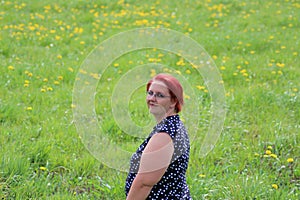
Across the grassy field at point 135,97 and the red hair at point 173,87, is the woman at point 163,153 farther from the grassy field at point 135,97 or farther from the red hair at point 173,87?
the grassy field at point 135,97

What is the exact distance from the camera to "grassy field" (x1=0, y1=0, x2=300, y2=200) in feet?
11.8

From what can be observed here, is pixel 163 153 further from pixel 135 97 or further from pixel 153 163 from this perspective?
pixel 135 97

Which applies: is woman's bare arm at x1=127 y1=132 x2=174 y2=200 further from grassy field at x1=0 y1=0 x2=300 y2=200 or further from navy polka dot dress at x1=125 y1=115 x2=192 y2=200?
grassy field at x1=0 y1=0 x2=300 y2=200

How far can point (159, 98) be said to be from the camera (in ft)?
8.00

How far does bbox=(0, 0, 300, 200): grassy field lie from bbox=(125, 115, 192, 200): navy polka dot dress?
33.2 inches

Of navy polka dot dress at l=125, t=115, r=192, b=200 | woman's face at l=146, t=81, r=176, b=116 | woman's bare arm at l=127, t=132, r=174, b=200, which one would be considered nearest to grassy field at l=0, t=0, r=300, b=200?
navy polka dot dress at l=125, t=115, r=192, b=200

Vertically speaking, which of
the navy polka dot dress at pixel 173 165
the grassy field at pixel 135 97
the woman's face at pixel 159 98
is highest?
the woman's face at pixel 159 98

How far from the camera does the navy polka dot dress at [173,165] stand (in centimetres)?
244

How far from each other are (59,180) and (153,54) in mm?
3889

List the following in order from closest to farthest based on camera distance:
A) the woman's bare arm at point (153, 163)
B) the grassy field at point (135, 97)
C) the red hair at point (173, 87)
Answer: the woman's bare arm at point (153, 163)
the red hair at point (173, 87)
the grassy field at point (135, 97)

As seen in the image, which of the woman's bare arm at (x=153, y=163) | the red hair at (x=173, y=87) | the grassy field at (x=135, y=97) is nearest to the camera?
the woman's bare arm at (x=153, y=163)

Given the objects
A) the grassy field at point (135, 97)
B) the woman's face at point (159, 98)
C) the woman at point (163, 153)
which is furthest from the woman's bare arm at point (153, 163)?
the grassy field at point (135, 97)

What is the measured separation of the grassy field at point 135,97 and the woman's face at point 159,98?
46.1 inches

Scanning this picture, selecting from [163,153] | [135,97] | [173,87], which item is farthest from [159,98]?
[135,97]
